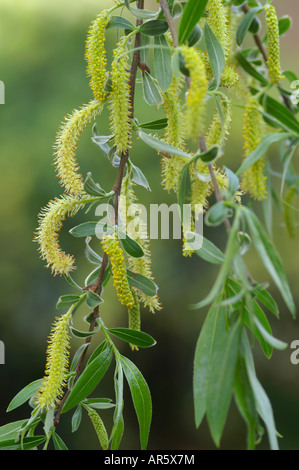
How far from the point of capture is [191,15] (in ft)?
1.55

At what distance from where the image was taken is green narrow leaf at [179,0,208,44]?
1.55 feet

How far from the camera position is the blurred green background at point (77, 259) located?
6.33 feet

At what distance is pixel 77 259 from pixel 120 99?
4.54 ft

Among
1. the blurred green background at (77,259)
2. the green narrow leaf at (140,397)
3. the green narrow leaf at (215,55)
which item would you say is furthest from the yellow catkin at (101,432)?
the blurred green background at (77,259)

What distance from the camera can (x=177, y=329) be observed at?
1996mm

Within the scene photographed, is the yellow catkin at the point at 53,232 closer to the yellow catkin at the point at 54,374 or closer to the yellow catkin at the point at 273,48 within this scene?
the yellow catkin at the point at 54,374

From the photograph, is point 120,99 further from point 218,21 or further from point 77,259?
point 77,259

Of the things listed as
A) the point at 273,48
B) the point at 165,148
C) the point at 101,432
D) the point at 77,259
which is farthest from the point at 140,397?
the point at 77,259

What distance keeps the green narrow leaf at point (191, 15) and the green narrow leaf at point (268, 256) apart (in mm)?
169

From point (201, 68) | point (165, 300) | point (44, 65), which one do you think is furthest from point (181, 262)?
point (201, 68)

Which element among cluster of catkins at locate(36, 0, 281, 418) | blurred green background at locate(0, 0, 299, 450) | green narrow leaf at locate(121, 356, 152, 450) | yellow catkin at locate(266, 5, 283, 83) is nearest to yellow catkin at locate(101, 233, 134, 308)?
cluster of catkins at locate(36, 0, 281, 418)

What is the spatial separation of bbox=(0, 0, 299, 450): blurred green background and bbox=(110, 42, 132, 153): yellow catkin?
4.33ft
